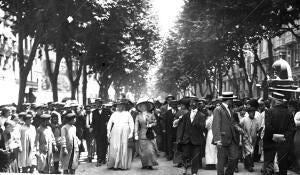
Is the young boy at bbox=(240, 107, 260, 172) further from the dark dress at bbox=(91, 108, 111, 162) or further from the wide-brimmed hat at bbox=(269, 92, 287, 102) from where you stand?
the wide-brimmed hat at bbox=(269, 92, 287, 102)

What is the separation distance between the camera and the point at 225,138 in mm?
10625

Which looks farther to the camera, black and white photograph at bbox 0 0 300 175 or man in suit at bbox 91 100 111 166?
man in suit at bbox 91 100 111 166

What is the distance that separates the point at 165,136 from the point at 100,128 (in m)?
2.95

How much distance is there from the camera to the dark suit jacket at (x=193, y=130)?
13.0 metres

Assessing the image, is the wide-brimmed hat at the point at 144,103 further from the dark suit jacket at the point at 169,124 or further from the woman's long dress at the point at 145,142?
the dark suit jacket at the point at 169,124

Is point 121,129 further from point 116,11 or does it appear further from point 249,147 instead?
point 116,11

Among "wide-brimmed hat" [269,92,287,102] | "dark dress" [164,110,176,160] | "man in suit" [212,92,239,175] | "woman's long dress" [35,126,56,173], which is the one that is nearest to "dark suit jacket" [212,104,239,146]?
"man in suit" [212,92,239,175]

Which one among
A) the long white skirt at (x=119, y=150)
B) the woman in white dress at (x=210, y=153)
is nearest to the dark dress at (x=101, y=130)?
the long white skirt at (x=119, y=150)

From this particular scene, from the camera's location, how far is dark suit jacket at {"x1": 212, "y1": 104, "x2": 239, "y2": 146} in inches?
419

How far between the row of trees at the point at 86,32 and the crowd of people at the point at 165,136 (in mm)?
3104

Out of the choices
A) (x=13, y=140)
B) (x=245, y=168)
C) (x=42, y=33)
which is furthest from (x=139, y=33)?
(x=13, y=140)

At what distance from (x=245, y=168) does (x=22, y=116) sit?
6.15m

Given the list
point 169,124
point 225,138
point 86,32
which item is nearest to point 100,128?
point 169,124

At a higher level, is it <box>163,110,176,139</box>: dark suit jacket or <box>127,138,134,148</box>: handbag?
<box>163,110,176,139</box>: dark suit jacket
